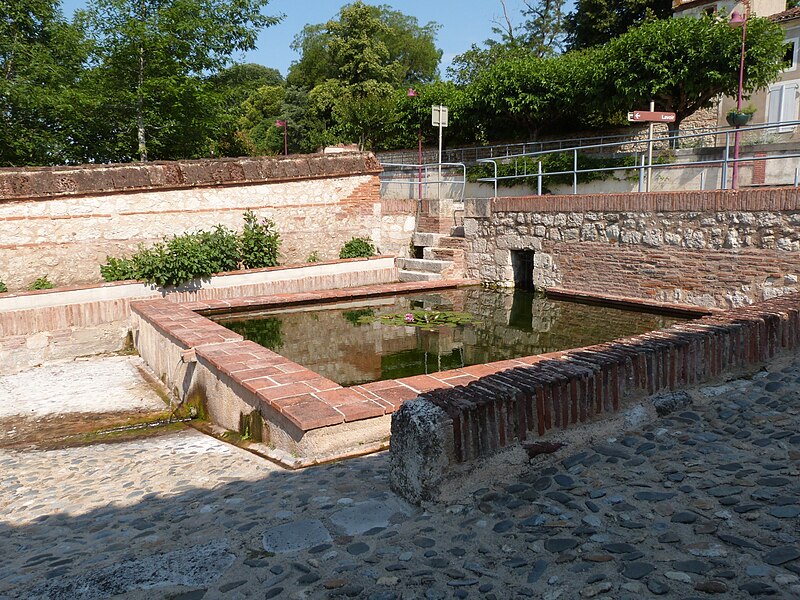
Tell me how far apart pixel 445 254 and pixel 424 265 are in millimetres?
607

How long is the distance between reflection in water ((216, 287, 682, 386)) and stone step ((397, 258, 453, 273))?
2095 millimetres

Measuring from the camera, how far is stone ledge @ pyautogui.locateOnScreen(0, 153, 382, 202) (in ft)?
32.7

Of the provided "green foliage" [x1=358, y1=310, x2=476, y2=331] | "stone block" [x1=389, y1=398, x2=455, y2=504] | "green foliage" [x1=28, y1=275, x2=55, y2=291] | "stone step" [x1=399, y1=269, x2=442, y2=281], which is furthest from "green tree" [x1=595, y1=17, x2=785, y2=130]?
"stone block" [x1=389, y1=398, x2=455, y2=504]

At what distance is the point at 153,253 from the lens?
10.6 m

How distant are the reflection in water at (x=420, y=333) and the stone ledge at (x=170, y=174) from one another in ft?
11.4

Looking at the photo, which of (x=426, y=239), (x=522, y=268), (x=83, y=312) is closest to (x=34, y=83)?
(x=83, y=312)

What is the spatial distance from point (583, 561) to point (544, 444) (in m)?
0.93

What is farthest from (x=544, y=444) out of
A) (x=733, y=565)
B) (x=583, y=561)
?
(x=733, y=565)

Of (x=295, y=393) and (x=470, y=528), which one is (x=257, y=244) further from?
(x=470, y=528)

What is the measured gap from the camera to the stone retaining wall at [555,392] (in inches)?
121

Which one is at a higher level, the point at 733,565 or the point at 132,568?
the point at 733,565

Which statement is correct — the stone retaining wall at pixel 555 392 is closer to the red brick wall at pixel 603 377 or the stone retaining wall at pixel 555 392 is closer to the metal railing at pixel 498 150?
the red brick wall at pixel 603 377

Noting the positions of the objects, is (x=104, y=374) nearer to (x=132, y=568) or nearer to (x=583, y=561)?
(x=132, y=568)

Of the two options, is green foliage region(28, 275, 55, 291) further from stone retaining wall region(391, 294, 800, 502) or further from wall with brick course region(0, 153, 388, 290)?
stone retaining wall region(391, 294, 800, 502)
